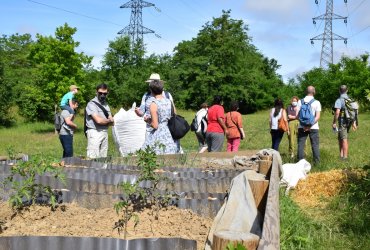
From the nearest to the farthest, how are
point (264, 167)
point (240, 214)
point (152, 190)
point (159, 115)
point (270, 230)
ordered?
1. point (270, 230)
2. point (240, 214)
3. point (152, 190)
4. point (264, 167)
5. point (159, 115)

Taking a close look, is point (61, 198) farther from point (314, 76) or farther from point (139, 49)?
point (314, 76)

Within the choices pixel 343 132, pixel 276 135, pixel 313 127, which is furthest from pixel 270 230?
pixel 276 135

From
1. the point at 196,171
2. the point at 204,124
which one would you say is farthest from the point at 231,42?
the point at 196,171

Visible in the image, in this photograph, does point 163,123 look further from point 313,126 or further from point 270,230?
point 270,230

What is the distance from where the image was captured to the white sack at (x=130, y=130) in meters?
9.29


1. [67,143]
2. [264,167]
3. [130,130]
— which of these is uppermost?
[130,130]

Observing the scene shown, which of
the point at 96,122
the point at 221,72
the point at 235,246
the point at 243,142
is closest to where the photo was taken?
the point at 235,246

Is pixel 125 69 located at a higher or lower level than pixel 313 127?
higher

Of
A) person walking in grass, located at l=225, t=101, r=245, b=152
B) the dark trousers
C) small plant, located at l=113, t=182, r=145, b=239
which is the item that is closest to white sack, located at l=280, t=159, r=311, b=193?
person walking in grass, located at l=225, t=101, r=245, b=152

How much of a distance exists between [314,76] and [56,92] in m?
36.7

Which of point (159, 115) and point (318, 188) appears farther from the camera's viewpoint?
point (318, 188)

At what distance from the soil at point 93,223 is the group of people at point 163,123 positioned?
1.28 m

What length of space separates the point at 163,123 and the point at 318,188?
2283 mm

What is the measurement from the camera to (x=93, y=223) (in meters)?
3.34
